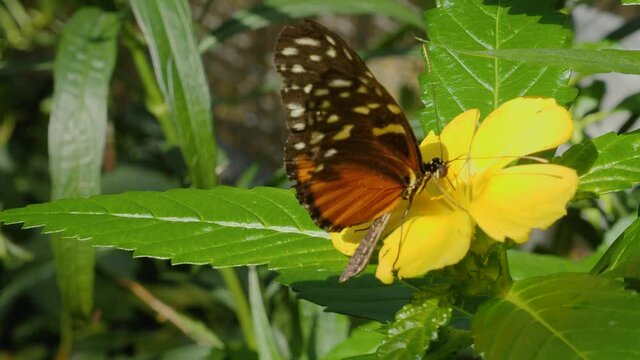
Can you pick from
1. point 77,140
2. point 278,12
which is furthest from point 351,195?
point 278,12


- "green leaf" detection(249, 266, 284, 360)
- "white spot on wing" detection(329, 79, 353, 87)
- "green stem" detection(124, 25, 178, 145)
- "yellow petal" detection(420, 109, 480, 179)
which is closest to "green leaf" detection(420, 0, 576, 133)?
"yellow petal" detection(420, 109, 480, 179)

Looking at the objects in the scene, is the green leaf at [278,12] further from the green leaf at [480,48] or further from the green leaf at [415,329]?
the green leaf at [415,329]

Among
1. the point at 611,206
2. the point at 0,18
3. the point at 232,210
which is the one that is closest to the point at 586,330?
the point at 232,210

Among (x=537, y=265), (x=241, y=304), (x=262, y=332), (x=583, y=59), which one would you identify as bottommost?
(x=241, y=304)

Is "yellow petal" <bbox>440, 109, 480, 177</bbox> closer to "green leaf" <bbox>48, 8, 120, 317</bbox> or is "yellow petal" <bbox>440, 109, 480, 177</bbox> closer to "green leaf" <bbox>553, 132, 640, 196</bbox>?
"green leaf" <bbox>553, 132, 640, 196</bbox>

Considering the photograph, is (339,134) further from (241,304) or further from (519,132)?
(241,304)

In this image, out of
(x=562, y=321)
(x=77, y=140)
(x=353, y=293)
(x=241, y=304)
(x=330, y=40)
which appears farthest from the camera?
(x=241, y=304)
